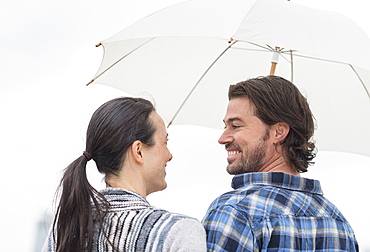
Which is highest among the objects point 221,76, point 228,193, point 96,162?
point 221,76

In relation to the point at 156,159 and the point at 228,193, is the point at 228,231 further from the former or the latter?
the point at 156,159

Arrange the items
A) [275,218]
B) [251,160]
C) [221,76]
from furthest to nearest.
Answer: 1. [221,76]
2. [251,160]
3. [275,218]

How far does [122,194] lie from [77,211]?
15 cm

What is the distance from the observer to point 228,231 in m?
2.84

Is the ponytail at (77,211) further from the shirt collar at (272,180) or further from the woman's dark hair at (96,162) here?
the shirt collar at (272,180)

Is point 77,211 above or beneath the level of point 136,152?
beneath

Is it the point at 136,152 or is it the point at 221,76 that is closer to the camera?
the point at 136,152

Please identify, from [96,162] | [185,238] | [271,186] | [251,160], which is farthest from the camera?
[251,160]

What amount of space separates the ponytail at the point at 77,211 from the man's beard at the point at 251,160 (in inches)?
28.4

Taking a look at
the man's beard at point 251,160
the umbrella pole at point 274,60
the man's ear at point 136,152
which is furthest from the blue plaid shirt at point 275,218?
the umbrella pole at point 274,60

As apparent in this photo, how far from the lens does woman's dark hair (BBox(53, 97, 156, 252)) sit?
2.62 m

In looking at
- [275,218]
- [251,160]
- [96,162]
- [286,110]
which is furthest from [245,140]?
[96,162]

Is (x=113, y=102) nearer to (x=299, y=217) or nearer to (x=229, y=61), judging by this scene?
(x=299, y=217)

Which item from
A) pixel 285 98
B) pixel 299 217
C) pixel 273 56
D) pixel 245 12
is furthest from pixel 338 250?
pixel 273 56
